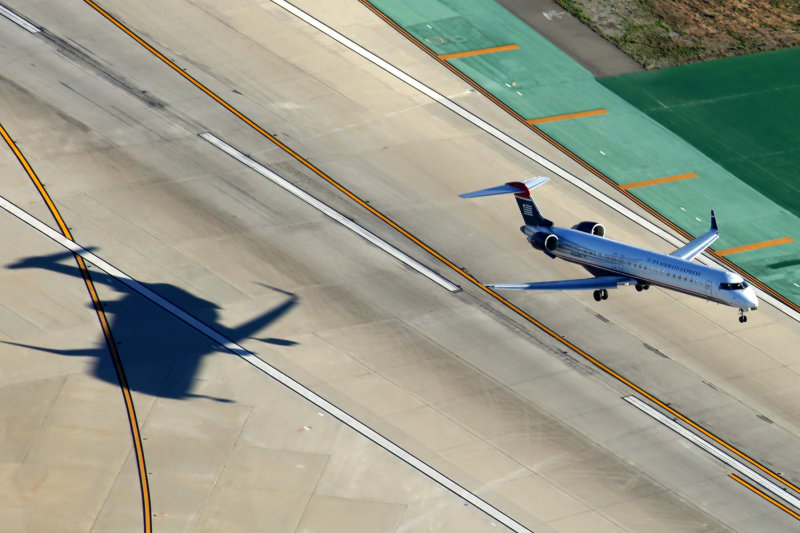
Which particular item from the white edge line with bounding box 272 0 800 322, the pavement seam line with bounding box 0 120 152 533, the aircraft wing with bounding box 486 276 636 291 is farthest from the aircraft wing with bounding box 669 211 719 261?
the pavement seam line with bounding box 0 120 152 533

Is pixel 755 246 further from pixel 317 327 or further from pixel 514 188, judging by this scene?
pixel 317 327

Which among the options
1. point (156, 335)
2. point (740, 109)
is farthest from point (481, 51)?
point (156, 335)

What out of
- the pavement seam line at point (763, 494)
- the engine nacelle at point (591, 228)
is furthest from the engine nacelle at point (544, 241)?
the pavement seam line at point (763, 494)

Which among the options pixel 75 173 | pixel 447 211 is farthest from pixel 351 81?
pixel 75 173

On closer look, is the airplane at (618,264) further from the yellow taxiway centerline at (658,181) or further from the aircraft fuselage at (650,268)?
the yellow taxiway centerline at (658,181)

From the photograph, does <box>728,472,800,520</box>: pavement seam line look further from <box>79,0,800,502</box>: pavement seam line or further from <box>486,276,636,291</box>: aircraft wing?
<box>486,276,636,291</box>: aircraft wing

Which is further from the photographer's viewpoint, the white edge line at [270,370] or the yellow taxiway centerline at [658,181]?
the yellow taxiway centerline at [658,181]

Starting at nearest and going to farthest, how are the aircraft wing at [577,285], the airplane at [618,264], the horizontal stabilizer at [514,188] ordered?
the airplane at [618,264] < the aircraft wing at [577,285] < the horizontal stabilizer at [514,188]
